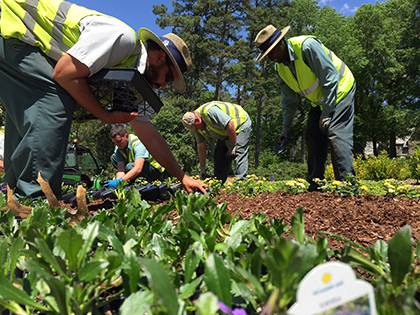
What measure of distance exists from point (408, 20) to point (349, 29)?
468cm

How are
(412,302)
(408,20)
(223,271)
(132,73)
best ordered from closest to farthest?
(412,302), (223,271), (132,73), (408,20)

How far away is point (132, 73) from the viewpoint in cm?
271

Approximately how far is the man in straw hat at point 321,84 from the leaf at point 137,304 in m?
3.58

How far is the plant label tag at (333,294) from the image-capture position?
56 cm

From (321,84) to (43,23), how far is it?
2.71m

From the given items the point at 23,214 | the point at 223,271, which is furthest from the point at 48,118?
the point at 223,271

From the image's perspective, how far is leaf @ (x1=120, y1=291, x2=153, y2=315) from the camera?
2.78ft

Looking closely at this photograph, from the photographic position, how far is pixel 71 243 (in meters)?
0.95

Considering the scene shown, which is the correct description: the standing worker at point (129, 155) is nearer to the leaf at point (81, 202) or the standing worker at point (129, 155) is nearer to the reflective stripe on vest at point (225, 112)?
the reflective stripe on vest at point (225, 112)

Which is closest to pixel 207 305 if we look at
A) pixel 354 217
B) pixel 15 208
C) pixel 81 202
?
pixel 81 202

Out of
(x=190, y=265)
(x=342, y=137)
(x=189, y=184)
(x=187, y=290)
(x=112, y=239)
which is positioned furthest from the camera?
(x=342, y=137)

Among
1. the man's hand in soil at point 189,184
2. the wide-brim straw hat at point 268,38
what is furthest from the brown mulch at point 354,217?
the wide-brim straw hat at point 268,38

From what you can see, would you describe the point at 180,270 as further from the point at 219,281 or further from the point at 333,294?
the point at 333,294

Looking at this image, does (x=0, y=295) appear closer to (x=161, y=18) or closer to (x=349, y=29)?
(x=161, y=18)
